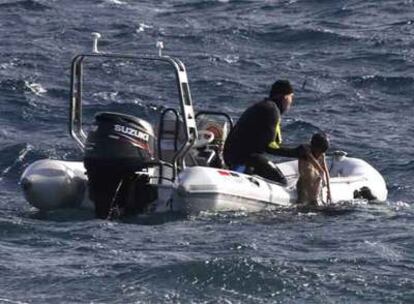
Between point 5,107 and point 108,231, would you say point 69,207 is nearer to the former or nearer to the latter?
point 108,231

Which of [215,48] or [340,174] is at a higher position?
[215,48]

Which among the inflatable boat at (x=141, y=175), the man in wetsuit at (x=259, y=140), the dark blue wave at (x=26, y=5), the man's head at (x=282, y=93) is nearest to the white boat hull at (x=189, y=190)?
the inflatable boat at (x=141, y=175)

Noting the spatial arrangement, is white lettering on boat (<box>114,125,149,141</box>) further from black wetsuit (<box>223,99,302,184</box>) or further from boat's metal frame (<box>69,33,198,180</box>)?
black wetsuit (<box>223,99,302,184</box>)

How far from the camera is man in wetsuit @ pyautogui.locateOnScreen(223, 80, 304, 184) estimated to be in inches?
590

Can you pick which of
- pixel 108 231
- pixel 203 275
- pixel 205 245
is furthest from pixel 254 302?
pixel 108 231

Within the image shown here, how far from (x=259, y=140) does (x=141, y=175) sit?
1.35m

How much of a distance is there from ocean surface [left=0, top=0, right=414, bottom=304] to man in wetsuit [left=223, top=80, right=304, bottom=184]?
71 cm

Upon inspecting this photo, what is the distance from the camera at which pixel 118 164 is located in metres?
14.1

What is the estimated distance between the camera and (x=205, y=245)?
504 inches

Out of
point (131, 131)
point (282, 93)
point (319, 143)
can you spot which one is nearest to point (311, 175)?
point (319, 143)

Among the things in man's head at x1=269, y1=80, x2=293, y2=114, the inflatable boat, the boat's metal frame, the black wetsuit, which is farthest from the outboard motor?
man's head at x1=269, y1=80, x2=293, y2=114

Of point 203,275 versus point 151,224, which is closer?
point 203,275

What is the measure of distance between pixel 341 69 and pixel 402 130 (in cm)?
404

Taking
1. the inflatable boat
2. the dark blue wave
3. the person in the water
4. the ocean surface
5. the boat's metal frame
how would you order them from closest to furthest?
1. the ocean surface
2. the boat's metal frame
3. the inflatable boat
4. the person in the water
5. the dark blue wave
